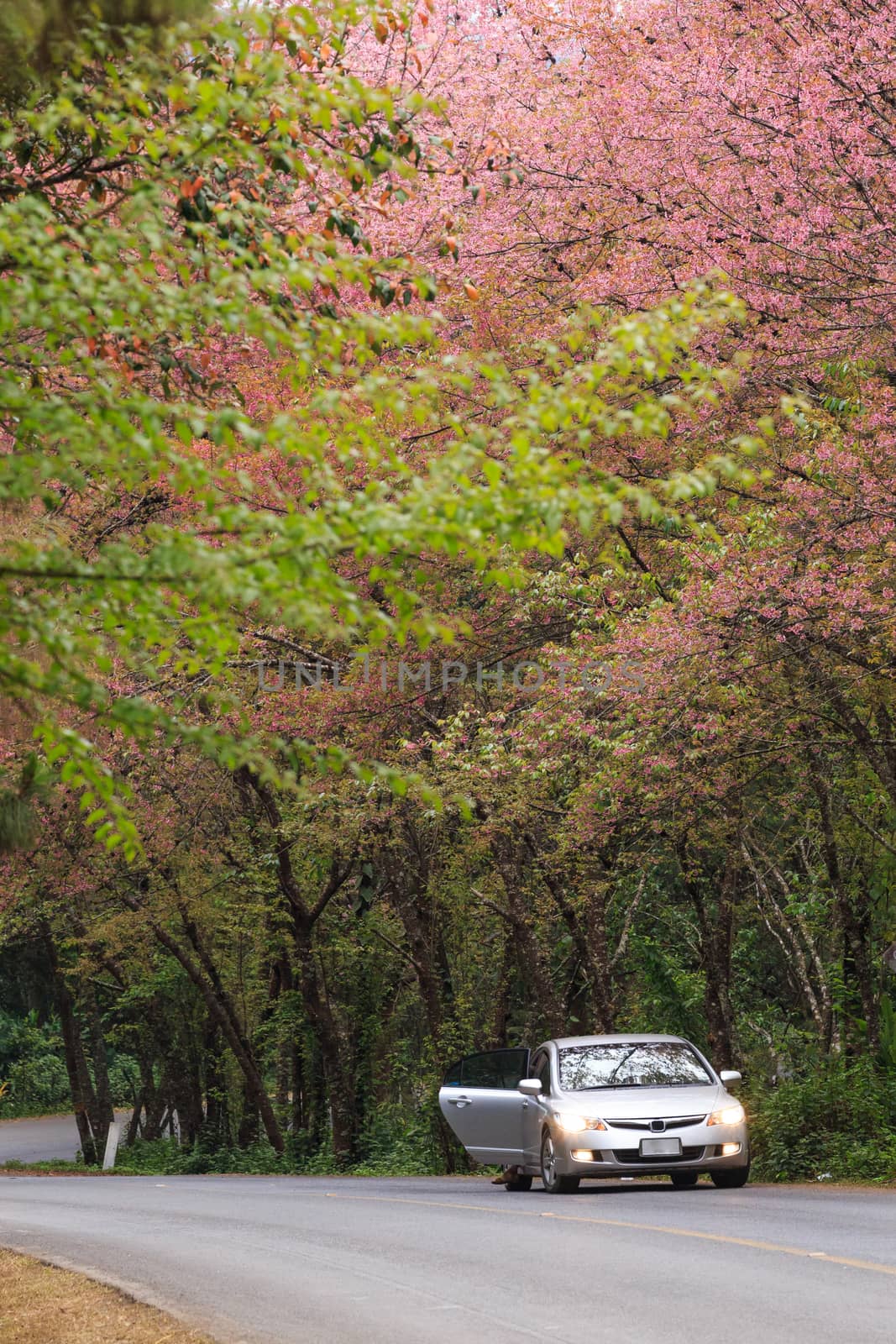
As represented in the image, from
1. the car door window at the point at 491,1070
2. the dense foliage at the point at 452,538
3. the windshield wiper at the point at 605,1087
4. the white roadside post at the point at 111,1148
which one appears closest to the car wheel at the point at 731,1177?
the windshield wiper at the point at 605,1087

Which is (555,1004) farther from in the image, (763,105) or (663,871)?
(763,105)

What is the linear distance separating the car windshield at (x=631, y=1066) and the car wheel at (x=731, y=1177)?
88cm

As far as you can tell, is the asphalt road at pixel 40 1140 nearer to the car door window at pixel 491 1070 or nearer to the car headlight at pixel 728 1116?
the car door window at pixel 491 1070

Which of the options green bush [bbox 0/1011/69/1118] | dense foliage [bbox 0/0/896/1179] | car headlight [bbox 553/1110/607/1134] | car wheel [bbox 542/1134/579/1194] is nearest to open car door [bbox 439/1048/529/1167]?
car wheel [bbox 542/1134/579/1194]

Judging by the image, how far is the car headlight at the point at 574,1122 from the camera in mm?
Result: 16312

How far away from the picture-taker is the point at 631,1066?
17359 mm

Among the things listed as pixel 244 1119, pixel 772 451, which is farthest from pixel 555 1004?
pixel 244 1119

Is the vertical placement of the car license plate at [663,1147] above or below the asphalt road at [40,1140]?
above

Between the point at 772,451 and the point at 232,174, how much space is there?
10169mm

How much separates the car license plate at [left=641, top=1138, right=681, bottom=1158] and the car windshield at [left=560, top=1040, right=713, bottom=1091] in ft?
3.31

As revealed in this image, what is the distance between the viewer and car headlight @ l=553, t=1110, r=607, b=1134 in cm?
1631

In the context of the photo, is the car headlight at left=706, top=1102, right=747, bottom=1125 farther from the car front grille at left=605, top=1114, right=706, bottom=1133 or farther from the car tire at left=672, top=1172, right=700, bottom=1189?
the car tire at left=672, top=1172, right=700, bottom=1189

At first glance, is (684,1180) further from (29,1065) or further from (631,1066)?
(29,1065)

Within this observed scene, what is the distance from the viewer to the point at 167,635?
23.1 ft
